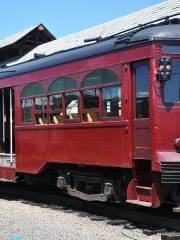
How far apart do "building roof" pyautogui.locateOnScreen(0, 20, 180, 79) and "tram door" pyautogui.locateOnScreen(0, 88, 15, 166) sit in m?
1.07

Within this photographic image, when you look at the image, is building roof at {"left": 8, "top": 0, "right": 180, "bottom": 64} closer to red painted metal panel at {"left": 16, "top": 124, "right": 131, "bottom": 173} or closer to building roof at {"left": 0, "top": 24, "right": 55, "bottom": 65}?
red painted metal panel at {"left": 16, "top": 124, "right": 131, "bottom": 173}

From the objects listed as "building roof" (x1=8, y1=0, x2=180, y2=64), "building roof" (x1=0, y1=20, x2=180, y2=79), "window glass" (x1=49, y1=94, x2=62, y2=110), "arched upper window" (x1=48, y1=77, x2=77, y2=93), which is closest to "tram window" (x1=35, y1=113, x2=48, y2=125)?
"window glass" (x1=49, y1=94, x2=62, y2=110)

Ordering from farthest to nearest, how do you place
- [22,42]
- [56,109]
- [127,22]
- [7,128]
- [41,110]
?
[22,42] < [127,22] < [7,128] < [41,110] < [56,109]

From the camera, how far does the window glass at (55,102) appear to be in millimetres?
10984

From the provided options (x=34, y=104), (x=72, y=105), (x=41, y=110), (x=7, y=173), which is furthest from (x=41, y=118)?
(x=7, y=173)

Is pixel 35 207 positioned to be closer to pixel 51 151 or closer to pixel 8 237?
pixel 51 151

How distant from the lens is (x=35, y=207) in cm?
1177

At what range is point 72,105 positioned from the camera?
34.8 feet

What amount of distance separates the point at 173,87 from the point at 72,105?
245 centimetres

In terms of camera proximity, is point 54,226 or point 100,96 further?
point 100,96

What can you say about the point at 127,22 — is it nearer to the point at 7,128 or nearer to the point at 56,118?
the point at 7,128

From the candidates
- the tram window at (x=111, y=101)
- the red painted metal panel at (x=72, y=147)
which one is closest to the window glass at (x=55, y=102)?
the red painted metal panel at (x=72, y=147)

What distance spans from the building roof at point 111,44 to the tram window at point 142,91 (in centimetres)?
48

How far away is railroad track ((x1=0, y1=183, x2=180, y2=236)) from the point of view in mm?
9312
